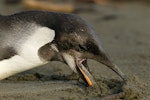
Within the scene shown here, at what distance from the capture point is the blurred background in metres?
4.55

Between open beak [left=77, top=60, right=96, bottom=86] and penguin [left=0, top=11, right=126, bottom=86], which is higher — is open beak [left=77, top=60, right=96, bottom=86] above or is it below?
below

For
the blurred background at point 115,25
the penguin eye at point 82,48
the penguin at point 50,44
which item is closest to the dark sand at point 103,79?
the blurred background at point 115,25

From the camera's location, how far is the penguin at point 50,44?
3.60m

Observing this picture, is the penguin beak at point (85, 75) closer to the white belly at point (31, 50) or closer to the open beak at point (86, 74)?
the open beak at point (86, 74)

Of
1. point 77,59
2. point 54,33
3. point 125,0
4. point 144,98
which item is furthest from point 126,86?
point 125,0

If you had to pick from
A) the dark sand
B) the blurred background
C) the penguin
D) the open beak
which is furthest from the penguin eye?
the blurred background

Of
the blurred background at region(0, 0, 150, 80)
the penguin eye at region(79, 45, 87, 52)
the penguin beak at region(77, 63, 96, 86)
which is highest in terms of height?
the penguin eye at region(79, 45, 87, 52)

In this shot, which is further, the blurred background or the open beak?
the blurred background

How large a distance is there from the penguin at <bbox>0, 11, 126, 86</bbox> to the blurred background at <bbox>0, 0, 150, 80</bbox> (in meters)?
0.60

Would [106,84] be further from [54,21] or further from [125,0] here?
[125,0]

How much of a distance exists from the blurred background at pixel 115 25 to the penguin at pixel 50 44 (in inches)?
23.7

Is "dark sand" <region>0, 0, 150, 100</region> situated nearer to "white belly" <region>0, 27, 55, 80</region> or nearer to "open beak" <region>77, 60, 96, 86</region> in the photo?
"open beak" <region>77, 60, 96, 86</region>

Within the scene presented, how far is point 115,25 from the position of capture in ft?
23.9

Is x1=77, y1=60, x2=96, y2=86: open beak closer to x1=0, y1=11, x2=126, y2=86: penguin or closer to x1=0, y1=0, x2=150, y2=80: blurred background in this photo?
x1=0, y1=11, x2=126, y2=86: penguin
